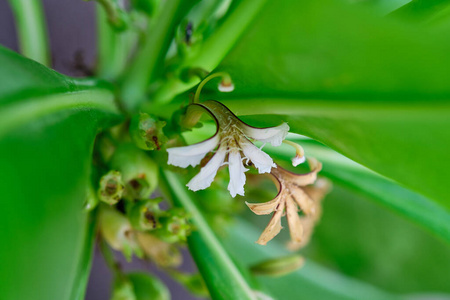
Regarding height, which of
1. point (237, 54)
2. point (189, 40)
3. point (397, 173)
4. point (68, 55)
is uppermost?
point (68, 55)

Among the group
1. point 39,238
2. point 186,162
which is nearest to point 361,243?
point 186,162

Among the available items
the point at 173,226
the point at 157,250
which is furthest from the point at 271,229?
the point at 157,250

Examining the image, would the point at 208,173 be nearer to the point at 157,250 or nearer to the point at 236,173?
the point at 236,173

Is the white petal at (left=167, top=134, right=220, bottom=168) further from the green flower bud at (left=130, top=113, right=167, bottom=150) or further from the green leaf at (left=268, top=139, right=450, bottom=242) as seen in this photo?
the green leaf at (left=268, top=139, right=450, bottom=242)

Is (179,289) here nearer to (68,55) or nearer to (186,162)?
(68,55)

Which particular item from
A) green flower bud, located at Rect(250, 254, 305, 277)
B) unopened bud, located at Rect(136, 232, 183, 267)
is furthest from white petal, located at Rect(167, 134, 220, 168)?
green flower bud, located at Rect(250, 254, 305, 277)

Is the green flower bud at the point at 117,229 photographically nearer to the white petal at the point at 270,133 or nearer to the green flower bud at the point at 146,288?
the green flower bud at the point at 146,288

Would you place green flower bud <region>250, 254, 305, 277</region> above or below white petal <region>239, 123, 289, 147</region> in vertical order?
below
